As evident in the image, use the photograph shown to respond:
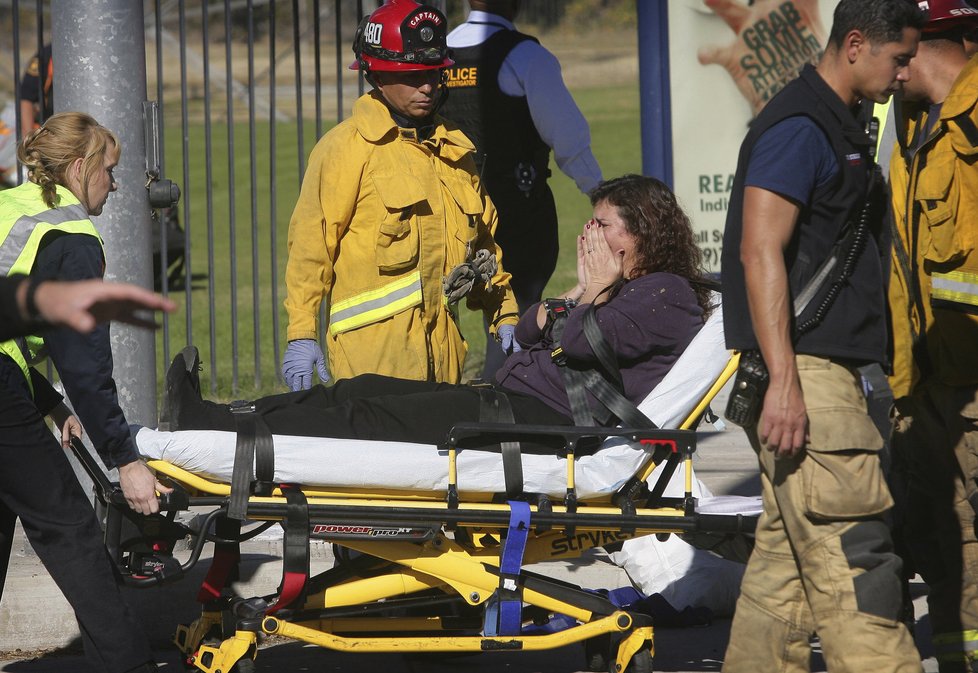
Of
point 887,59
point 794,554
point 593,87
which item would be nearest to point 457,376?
point 794,554

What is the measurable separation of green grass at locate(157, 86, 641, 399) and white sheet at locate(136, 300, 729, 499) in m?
2.03

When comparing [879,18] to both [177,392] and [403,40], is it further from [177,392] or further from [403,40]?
[177,392]

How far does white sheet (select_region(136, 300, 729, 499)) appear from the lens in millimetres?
3703

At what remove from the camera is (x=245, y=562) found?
4883mm

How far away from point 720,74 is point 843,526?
4515 millimetres

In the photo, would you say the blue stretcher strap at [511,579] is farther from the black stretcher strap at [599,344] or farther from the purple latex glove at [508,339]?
the purple latex glove at [508,339]

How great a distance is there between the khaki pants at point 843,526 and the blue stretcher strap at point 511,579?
0.70m

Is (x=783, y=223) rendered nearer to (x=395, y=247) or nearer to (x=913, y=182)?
(x=913, y=182)

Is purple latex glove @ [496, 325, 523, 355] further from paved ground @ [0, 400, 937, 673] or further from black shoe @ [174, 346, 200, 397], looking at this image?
black shoe @ [174, 346, 200, 397]

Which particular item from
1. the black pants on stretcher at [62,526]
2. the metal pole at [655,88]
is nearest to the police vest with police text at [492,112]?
the metal pole at [655,88]

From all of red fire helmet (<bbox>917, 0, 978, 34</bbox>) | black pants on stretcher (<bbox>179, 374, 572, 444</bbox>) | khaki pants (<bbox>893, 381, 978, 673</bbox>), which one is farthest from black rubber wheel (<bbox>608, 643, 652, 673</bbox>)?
Answer: red fire helmet (<bbox>917, 0, 978, 34</bbox>)

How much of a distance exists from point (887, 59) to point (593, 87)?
30222 millimetres

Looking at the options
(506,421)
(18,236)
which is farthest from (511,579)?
(18,236)

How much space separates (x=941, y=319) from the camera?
391 cm
